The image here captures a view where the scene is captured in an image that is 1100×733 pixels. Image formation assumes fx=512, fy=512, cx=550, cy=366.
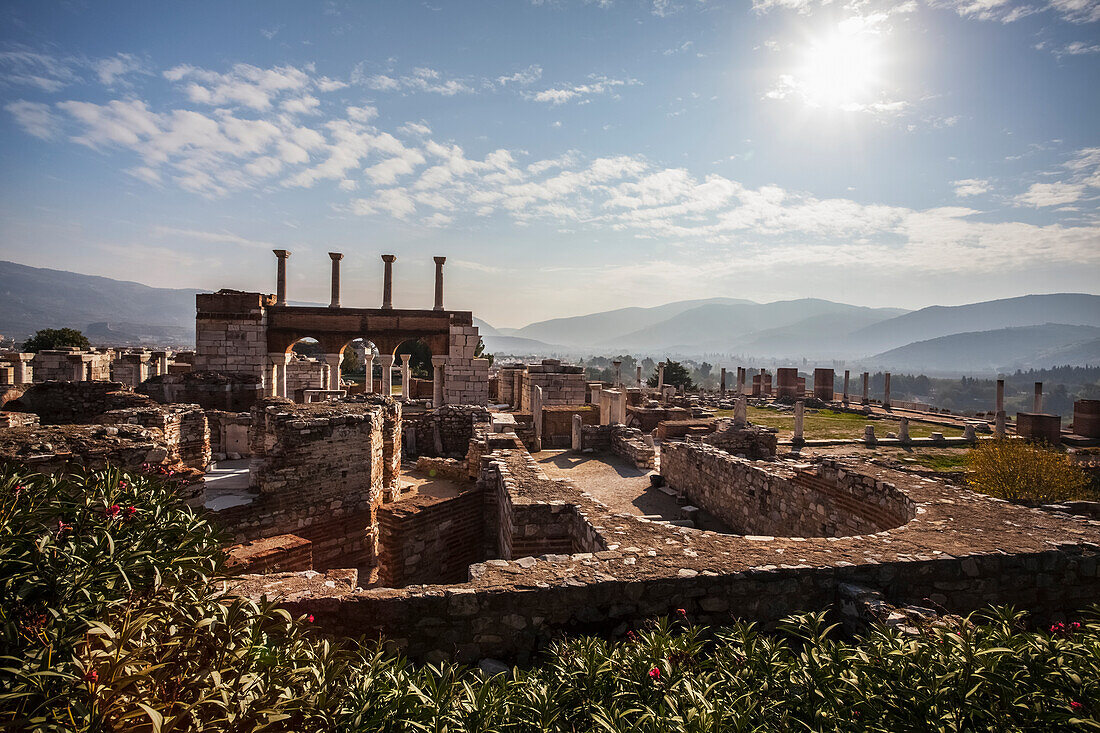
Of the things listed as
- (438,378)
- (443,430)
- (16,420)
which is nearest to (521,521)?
(443,430)

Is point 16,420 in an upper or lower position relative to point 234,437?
upper

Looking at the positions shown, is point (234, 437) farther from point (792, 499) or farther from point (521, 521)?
point (792, 499)

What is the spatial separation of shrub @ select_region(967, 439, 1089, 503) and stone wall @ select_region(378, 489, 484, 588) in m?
10.5

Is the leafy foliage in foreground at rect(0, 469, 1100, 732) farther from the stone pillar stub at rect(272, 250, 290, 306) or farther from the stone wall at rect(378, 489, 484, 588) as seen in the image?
the stone pillar stub at rect(272, 250, 290, 306)

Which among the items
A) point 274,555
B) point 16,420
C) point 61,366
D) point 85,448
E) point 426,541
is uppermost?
point 61,366

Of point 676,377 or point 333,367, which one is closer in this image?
point 333,367

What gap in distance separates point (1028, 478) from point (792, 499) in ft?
23.0

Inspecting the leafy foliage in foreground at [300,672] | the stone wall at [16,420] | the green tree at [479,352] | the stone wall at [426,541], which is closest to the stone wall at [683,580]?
the leafy foliage in foreground at [300,672]

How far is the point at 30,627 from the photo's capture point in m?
2.03

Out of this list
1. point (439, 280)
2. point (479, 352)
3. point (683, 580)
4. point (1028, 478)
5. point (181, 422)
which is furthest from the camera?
point (479, 352)

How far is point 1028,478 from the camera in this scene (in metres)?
10.8

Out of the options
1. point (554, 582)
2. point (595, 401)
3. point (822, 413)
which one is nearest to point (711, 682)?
point (554, 582)

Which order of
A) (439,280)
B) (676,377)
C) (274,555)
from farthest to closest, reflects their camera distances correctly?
(676,377), (439,280), (274,555)

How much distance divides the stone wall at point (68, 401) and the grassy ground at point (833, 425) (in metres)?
25.4
